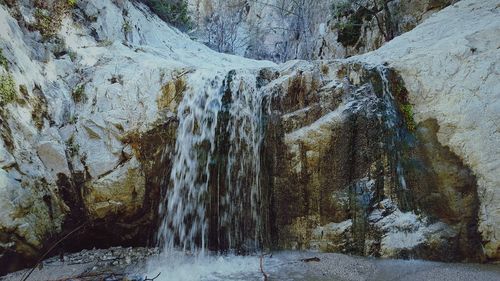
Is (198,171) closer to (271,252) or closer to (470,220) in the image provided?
(271,252)

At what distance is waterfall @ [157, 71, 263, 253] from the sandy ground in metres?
0.53

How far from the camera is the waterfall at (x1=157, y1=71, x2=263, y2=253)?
5129mm

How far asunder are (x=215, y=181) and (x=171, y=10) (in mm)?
9460

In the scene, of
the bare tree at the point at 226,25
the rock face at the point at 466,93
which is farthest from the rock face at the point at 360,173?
the bare tree at the point at 226,25

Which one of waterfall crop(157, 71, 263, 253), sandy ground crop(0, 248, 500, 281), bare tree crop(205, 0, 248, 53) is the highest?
bare tree crop(205, 0, 248, 53)

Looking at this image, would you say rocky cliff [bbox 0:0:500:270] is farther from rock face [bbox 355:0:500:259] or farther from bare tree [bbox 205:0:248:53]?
bare tree [bbox 205:0:248:53]

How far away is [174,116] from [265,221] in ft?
7.31

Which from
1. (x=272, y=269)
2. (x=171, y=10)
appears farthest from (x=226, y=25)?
(x=272, y=269)

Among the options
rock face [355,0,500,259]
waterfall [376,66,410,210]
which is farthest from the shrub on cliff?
waterfall [376,66,410,210]

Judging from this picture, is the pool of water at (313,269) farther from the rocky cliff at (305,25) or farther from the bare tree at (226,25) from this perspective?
the bare tree at (226,25)

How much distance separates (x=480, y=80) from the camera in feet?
13.9

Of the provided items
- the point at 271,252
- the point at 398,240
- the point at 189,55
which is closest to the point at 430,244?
the point at 398,240

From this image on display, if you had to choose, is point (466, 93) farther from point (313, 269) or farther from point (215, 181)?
point (215, 181)

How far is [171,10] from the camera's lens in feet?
41.2
